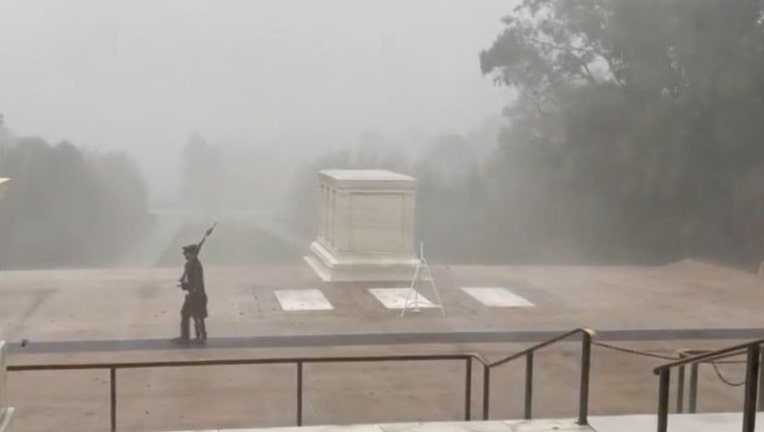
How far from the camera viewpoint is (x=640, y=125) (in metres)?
29.3

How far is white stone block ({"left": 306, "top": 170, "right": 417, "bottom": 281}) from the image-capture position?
15.9m

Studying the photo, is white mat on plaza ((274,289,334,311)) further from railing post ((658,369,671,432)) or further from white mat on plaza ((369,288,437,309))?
railing post ((658,369,671,432))

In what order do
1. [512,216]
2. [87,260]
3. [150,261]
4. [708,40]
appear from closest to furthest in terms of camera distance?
[708,40], [512,216], [150,261], [87,260]

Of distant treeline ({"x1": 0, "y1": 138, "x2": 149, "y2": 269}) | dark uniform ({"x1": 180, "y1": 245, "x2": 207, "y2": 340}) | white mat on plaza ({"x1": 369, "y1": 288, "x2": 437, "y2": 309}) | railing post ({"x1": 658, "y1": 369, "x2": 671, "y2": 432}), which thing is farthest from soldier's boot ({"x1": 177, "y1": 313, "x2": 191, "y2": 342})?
distant treeline ({"x1": 0, "y1": 138, "x2": 149, "y2": 269})

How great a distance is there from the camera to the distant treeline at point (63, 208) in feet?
146

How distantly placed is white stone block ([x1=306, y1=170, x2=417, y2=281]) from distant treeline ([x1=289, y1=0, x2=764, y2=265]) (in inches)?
573

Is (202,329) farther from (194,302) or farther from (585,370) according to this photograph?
(585,370)

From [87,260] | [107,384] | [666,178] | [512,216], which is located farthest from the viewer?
[87,260]

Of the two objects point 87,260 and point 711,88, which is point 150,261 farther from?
point 711,88

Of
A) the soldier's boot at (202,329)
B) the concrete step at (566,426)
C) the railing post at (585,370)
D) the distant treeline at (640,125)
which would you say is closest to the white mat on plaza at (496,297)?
the soldier's boot at (202,329)

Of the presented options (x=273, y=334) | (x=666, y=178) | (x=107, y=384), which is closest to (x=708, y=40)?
(x=666, y=178)

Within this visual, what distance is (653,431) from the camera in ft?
20.4

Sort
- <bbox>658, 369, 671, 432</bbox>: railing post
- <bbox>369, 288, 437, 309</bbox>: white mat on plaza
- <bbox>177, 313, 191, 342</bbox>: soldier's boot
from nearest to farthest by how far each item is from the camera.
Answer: <bbox>658, 369, 671, 432</bbox>: railing post < <bbox>177, 313, 191, 342</bbox>: soldier's boot < <bbox>369, 288, 437, 309</bbox>: white mat on plaza

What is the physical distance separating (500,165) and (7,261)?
769 inches
